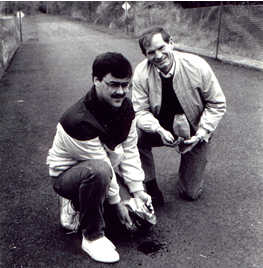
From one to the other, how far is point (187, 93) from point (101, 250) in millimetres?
1467

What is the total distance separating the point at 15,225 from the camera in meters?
3.35

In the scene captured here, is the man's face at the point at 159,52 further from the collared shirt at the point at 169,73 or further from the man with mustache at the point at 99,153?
the man with mustache at the point at 99,153

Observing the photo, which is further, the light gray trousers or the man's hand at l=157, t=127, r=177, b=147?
the light gray trousers

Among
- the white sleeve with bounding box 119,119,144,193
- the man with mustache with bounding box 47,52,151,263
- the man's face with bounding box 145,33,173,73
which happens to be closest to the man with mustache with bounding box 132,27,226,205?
the man's face with bounding box 145,33,173,73

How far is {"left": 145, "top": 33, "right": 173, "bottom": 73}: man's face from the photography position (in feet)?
10.7

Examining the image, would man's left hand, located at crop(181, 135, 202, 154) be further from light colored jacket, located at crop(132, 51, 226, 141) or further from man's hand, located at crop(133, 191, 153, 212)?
man's hand, located at crop(133, 191, 153, 212)

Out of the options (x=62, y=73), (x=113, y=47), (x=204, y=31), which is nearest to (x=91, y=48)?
(x=113, y=47)

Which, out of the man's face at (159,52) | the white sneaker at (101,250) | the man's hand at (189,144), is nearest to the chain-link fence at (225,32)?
the man's hand at (189,144)

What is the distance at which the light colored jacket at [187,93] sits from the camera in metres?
3.48

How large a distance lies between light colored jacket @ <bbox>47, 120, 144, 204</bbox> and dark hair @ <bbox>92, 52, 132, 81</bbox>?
439mm

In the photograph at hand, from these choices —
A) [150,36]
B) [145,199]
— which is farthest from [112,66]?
[145,199]

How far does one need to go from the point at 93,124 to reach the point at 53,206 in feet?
3.96

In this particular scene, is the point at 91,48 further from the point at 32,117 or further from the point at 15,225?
the point at 15,225

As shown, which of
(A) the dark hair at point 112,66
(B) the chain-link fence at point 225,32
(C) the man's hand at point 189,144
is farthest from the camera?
(B) the chain-link fence at point 225,32
